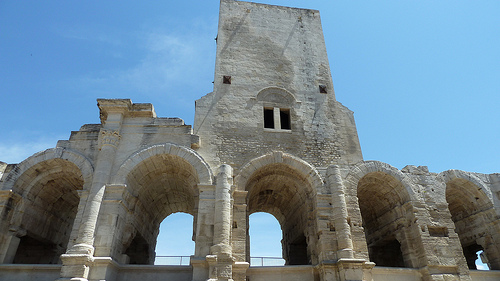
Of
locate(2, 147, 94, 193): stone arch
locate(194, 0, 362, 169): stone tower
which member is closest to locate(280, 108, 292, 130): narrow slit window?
locate(194, 0, 362, 169): stone tower

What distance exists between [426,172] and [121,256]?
11.2m

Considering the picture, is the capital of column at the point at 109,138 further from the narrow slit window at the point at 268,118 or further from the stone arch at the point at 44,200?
the narrow slit window at the point at 268,118

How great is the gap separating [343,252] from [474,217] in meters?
7.03

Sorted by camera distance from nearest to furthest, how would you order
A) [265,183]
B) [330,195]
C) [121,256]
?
[121,256]
[330,195]
[265,183]

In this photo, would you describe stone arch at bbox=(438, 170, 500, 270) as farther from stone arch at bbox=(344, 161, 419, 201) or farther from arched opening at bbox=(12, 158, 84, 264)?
arched opening at bbox=(12, 158, 84, 264)

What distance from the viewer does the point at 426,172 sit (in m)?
12.4

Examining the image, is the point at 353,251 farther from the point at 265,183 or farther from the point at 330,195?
the point at 265,183

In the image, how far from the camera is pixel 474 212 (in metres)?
13.1

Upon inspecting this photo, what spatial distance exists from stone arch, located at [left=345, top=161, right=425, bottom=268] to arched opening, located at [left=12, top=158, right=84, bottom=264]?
9650 millimetres

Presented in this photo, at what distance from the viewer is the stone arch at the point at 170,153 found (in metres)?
10.6

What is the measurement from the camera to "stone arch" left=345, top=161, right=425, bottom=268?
1098 cm

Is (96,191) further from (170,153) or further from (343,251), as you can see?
(343,251)

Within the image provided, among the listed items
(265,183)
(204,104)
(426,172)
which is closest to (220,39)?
(204,104)

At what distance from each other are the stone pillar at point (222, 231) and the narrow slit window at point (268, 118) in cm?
315
